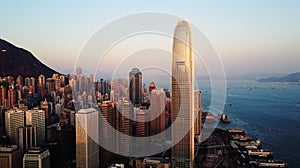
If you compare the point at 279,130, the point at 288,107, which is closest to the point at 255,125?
the point at 279,130

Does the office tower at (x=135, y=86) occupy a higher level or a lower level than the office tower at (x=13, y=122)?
higher

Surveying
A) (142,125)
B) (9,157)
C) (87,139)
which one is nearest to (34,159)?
(9,157)

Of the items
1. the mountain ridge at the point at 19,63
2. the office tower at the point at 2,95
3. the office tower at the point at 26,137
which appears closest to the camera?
the office tower at the point at 26,137

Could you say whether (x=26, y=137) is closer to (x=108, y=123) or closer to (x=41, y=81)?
(x=108, y=123)

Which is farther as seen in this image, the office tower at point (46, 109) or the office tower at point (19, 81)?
the office tower at point (19, 81)

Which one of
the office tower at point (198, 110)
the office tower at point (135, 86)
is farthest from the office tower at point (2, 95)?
the office tower at point (198, 110)

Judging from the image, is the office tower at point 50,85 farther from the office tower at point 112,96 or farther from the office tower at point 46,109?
the office tower at point 112,96

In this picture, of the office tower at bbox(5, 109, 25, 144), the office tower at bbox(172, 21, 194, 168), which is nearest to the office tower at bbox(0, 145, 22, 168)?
the office tower at bbox(5, 109, 25, 144)
